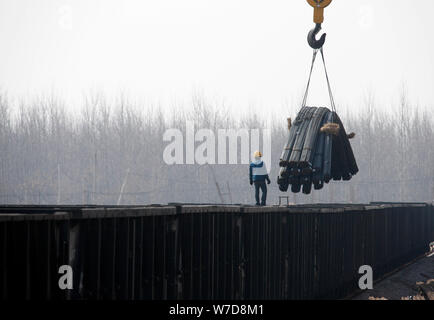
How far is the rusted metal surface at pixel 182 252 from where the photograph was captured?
6.51 meters

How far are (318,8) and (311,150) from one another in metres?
3.96

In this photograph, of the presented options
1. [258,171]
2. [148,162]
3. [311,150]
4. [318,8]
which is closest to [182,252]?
[258,171]

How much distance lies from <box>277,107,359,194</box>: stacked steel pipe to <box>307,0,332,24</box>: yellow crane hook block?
10.4 feet

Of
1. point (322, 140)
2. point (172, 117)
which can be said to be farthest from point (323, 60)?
point (172, 117)

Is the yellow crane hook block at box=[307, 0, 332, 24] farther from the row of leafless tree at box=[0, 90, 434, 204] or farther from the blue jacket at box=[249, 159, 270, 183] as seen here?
the row of leafless tree at box=[0, 90, 434, 204]

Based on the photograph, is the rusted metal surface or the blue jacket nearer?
the rusted metal surface

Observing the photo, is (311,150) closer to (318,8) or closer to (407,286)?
(318,8)

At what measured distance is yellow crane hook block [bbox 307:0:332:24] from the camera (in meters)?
19.3

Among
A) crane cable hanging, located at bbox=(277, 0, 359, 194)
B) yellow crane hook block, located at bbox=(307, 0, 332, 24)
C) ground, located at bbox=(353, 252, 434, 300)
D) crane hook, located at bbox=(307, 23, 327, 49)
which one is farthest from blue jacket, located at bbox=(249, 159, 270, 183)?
ground, located at bbox=(353, 252, 434, 300)

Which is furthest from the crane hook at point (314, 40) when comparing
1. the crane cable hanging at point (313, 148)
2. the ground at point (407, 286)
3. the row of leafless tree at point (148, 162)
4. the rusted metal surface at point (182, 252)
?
the row of leafless tree at point (148, 162)

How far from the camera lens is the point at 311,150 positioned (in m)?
20.8

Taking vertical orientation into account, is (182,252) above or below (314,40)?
below

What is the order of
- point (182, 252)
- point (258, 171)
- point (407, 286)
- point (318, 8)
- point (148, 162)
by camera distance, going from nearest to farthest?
point (182, 252) < point (407, 286) < point (318, 8) < point (258, 171) < point (148, 162)

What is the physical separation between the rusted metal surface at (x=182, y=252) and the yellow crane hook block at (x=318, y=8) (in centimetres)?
530
